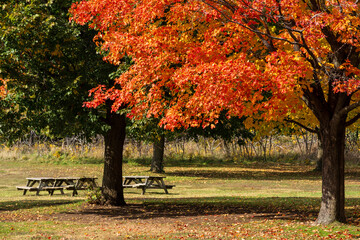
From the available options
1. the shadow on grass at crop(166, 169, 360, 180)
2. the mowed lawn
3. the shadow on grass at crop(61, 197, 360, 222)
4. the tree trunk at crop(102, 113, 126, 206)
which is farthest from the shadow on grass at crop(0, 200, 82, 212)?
the shadow on grass at crop(166, 169, 360, 180)

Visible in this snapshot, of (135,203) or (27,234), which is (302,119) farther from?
(27,234)

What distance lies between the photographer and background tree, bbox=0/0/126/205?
12742 mm

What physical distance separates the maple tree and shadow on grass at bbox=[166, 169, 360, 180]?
16938mm

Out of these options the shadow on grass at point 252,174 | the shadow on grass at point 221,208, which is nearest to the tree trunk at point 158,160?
the shadow on grass at point 252,174

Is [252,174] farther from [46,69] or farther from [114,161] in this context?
[46,69]

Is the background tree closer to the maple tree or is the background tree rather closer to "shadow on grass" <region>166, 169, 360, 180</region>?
the maple tree

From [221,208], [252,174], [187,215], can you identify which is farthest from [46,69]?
[252,174]

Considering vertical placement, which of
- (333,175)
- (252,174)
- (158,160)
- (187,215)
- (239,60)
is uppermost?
(239,60)

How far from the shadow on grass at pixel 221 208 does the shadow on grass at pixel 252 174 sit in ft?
35.8

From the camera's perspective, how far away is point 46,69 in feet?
45.3

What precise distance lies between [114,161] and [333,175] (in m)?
7.03

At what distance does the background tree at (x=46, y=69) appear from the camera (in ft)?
41.8

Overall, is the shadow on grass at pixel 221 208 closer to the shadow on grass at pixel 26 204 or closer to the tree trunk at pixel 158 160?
the shadow on grass at pixel 26 204

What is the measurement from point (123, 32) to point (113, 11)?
0.91m
